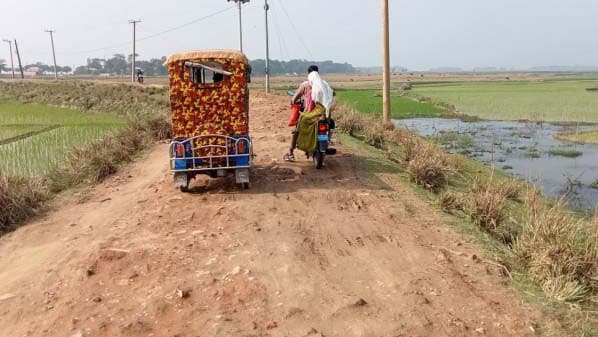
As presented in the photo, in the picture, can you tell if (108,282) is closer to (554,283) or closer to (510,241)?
(554,283)

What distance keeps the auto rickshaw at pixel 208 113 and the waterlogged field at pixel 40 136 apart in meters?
3.56

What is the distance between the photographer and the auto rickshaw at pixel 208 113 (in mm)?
7465

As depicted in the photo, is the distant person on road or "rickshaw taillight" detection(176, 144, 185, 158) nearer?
"rickshaw taillight" detection(176, 144, 185, 158)

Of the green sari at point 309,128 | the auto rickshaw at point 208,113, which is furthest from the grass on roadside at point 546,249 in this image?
the auto rickshaw at point 208,113

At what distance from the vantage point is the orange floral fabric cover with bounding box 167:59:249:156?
7.46 meters

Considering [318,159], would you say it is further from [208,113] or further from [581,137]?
[581,137]

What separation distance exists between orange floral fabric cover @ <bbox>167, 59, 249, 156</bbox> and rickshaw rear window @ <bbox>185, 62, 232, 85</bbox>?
7 cm

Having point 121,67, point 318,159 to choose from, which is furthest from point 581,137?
point 121,67

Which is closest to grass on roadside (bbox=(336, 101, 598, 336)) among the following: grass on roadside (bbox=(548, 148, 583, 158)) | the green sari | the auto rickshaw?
the green sari

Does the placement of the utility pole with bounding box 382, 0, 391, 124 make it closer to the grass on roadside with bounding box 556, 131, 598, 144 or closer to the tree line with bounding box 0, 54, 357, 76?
the grass on roadside with bounding box 556, 131, 598, 144

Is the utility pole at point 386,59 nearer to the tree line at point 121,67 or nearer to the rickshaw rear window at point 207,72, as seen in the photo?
the rickshaw rear window at point 207,72

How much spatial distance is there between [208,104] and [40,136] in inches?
459

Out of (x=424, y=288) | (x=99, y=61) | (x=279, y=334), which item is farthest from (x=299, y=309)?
(x=99, y=61)

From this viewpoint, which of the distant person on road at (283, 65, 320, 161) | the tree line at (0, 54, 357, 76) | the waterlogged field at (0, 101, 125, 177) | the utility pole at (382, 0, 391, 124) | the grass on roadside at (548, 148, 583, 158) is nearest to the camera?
the distant person on road at (283, 65, 320, 161)
